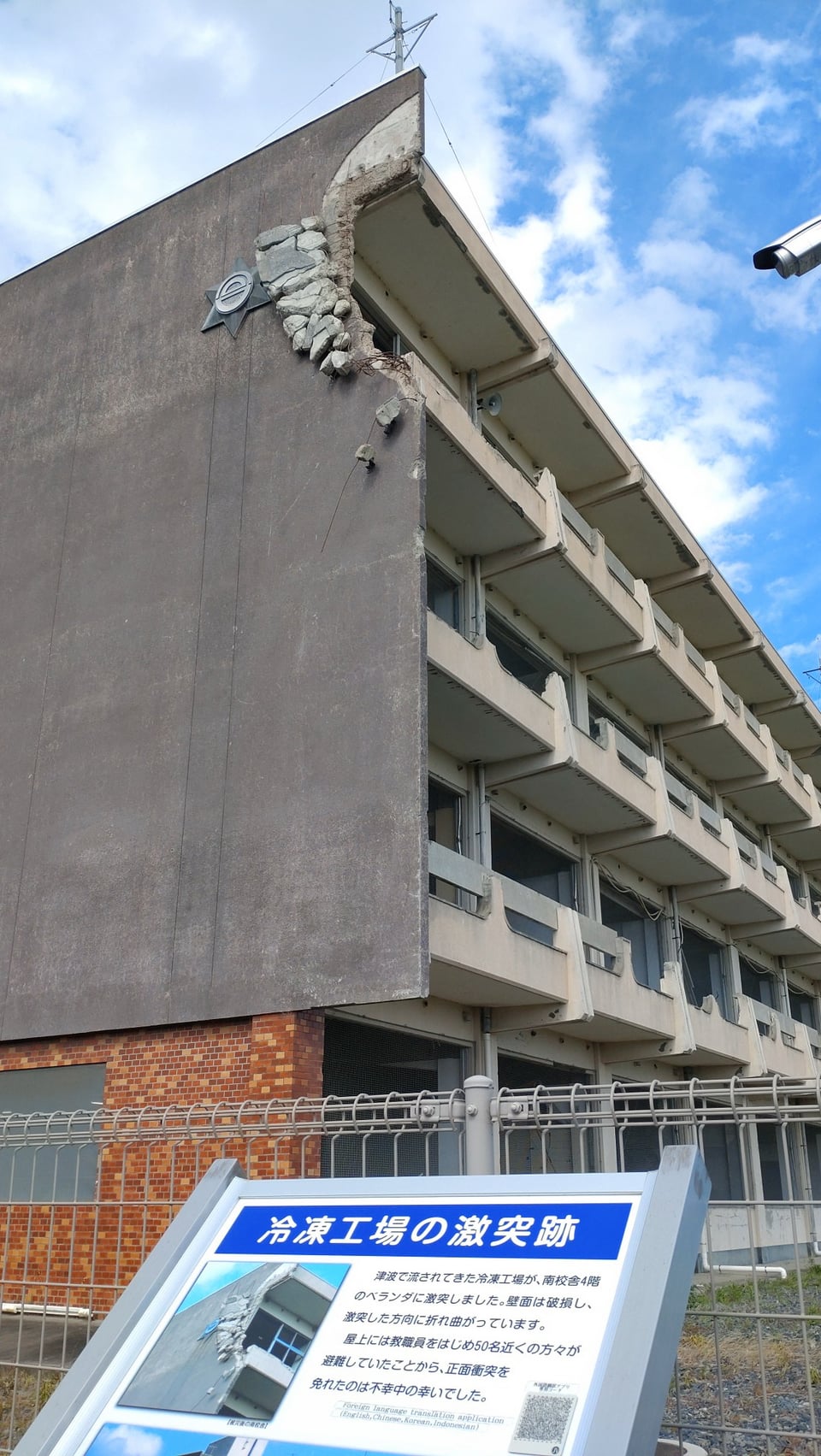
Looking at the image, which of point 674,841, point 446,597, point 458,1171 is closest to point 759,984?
point 674,841

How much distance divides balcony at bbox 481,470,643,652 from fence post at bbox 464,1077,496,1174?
1206 centimetres

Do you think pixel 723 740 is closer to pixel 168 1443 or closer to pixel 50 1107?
pixel 50 1107

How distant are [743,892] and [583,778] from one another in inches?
280

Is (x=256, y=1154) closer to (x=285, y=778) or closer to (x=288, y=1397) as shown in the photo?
(x=285, y=778)

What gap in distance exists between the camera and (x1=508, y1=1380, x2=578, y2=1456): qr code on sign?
10.1 ft

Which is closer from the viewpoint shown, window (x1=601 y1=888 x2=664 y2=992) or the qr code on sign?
the qr code on sign

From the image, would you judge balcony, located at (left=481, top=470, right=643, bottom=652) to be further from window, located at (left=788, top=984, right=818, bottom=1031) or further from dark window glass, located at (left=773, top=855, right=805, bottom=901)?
dark window glass, located at (left=773, top=855, right=805, bottom=901)

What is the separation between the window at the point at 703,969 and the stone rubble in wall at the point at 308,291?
44.0 ft

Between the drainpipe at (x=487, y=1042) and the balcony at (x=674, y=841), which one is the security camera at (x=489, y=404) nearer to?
the balcony at (x=674, y=841)

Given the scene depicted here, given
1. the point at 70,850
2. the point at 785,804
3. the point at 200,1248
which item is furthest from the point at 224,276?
the point at 785,804

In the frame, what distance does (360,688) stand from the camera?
12.6 meters

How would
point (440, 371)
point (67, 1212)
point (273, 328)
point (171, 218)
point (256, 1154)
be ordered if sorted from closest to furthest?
point (256, 1154), point (67, 1212), point (273, 328), point (171, 218), point (440, 371)

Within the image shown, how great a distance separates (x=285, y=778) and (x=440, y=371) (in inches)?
301

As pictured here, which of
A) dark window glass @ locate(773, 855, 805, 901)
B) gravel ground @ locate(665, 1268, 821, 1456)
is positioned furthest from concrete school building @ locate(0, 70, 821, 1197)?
dark window glass @ locate(773, 855, 805, 901)
